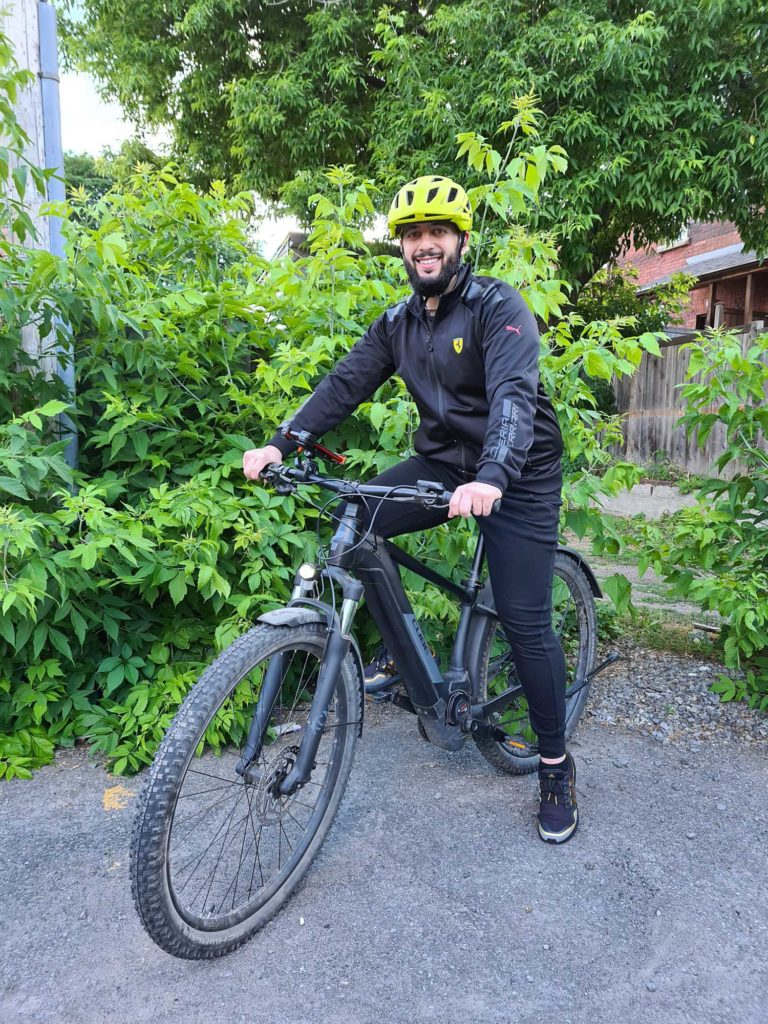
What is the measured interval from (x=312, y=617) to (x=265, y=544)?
100cm

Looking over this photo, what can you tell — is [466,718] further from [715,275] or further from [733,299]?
[733,299]

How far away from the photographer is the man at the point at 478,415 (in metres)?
2.46

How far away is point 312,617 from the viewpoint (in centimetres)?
238

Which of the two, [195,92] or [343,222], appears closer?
[343,222]

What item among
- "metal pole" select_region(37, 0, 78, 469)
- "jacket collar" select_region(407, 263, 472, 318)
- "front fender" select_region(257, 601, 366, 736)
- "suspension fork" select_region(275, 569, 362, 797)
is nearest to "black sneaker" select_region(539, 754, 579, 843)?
"front fender" select_region(257, 601, 366, 736)

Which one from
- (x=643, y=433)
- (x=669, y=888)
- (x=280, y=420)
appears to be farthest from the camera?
(x=643, y=433)

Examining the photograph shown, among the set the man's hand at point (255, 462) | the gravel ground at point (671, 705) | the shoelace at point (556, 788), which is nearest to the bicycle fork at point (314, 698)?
the man's hand at point (255, 462)

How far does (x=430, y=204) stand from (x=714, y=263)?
19.3 m

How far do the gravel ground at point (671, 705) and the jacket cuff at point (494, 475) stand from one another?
2.14 metres

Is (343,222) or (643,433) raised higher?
(343,222)

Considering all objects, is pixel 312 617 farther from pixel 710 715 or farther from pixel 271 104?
pixel 271 104

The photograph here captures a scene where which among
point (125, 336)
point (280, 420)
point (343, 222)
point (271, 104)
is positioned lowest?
point (280, 420)

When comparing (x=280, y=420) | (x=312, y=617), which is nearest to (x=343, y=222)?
(x=280, y=420)

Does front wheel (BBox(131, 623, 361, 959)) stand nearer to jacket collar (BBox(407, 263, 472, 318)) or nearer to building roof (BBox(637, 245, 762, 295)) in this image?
jacket collar (BBox(407, 263, 472, 318))
